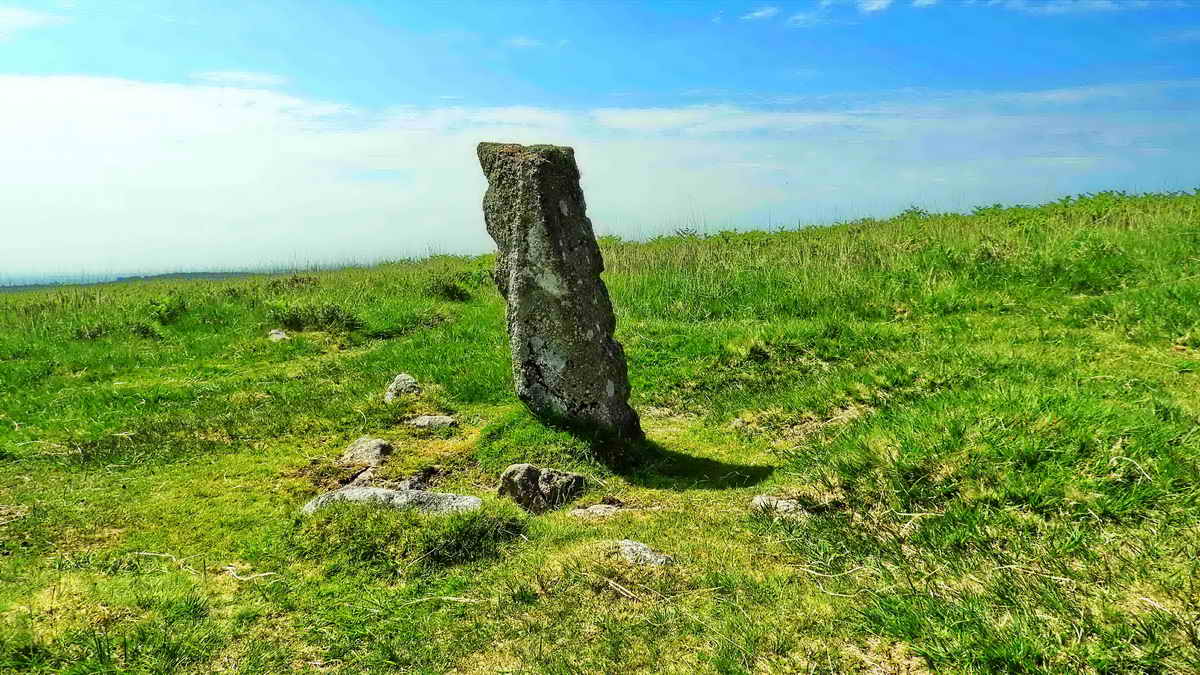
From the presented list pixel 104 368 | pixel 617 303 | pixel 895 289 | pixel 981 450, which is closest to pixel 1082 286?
pixel 895 289

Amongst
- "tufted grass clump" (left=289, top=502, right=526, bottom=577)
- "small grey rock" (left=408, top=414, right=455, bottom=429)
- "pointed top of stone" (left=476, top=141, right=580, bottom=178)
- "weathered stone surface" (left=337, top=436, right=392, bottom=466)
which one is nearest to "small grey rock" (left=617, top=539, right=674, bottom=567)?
"tufted grass clump" (left=289, top=502, right=526, bottom=577)

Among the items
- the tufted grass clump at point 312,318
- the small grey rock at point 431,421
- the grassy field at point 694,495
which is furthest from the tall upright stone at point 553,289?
the tufted grass clump at point 312,318

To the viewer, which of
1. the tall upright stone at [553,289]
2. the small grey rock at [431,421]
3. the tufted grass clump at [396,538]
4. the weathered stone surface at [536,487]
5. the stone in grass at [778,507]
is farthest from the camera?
the small grey rock at [431,421]

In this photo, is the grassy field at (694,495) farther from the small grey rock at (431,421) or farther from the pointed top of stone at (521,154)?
the pointed top of stone at (521,154)

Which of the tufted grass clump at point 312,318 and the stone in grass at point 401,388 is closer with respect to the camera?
the stone in grass at point 401,388

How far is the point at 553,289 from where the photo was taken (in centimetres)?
814

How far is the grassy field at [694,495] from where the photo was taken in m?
4.02

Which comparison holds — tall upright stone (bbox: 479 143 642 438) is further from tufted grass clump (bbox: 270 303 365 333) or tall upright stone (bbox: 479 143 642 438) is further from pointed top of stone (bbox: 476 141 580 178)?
tufted grass clump (bbox: 270 303 365 333)

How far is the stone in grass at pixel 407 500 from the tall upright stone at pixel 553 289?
2.14 m

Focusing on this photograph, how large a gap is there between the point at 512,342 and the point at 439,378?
7.62 ft

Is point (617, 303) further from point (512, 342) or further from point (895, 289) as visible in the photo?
point (512, 342)

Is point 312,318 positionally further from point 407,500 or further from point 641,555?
point 641,555

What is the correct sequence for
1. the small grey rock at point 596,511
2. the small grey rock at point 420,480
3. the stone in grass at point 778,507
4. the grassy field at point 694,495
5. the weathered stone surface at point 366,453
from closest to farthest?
the grassy field at point 694,495, the stone in grass at point 778,507, the small grey rock at point 596,511, the small grey rock at point 420,480, the weathered stone surface at point 366,453

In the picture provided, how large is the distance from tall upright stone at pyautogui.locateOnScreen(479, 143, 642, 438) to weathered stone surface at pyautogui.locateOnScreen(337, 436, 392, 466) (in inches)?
64.3
